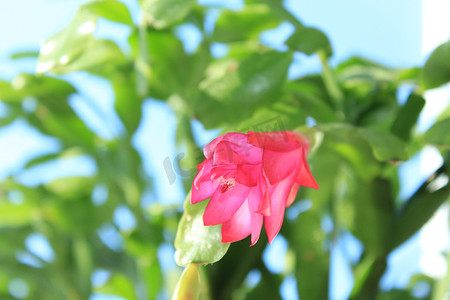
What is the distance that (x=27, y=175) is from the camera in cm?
87

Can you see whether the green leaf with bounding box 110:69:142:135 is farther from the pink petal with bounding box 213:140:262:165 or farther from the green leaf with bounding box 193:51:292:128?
the pink petal with bounding box 213:140:262:165

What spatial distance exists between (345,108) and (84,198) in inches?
17.7

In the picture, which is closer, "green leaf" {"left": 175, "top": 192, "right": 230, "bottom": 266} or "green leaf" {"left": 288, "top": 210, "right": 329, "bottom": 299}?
"green leaf" {"left": 175, "top": 192, "right": 230, "bottom": 266}

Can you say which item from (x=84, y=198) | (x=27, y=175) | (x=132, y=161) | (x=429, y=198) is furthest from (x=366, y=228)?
(x=27, y=175)

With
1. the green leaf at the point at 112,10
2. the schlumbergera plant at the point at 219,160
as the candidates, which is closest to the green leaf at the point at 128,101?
the schlumbergera plant at the point at 219,160

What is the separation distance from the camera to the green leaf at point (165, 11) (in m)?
0.46

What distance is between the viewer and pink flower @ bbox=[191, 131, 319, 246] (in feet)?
0.95

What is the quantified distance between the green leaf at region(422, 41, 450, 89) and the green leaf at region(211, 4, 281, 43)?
221 mm

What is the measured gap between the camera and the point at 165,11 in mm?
465

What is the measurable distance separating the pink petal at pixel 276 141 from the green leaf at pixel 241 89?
13cm

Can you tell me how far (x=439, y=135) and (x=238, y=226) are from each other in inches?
7.8

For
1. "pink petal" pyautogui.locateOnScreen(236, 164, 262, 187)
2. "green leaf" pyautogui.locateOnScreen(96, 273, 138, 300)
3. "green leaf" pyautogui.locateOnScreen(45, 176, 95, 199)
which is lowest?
"green leaf" pyautogui.locateOnScreen(96, 273, 138, 300)

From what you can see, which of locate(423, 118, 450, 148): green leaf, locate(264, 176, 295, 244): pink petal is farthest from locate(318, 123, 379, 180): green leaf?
locate(264, 176, 295, 244): pink petal

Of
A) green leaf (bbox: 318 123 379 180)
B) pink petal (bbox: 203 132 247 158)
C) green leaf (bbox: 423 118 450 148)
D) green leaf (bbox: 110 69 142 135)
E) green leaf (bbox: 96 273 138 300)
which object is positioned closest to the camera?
pink petal (bbox: 203 132 247 158)
